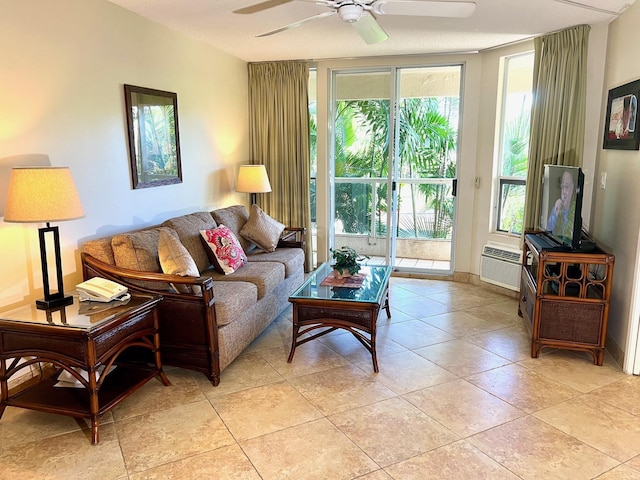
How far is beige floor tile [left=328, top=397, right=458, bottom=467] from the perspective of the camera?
7.28 feet

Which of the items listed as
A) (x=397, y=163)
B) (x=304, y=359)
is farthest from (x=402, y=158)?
(x=304, y=359)

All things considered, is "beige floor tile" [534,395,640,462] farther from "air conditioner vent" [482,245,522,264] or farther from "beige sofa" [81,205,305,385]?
"air conditioner vent" [482,245,522,264]

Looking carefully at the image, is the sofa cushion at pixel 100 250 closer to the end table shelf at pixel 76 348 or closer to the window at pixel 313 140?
the end table shelf at pixel 76 348

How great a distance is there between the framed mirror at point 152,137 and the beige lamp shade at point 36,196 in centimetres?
105

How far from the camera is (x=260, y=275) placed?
3564 millimetres

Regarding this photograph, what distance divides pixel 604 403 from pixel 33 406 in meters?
3.12

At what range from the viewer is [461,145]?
197 inches

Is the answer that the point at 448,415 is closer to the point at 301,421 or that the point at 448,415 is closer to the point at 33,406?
the point at 301,421

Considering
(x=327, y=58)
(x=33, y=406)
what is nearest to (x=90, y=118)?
(x=33, y=406)

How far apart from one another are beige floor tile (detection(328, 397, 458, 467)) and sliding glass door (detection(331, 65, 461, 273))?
302cm

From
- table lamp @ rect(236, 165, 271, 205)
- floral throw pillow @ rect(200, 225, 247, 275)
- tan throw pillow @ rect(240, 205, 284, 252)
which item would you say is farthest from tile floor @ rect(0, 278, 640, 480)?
table lamp @ rect(236, 165, 271, 205)

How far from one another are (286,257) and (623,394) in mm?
2691

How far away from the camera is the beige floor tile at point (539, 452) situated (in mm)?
2076

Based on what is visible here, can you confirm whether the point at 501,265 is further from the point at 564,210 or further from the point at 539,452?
the point at 539,452
